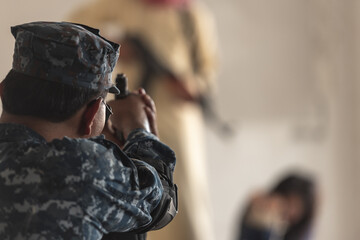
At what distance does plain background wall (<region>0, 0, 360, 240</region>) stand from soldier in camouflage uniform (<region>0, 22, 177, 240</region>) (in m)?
3.81

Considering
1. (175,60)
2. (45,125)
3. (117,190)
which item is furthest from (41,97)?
(175,60)

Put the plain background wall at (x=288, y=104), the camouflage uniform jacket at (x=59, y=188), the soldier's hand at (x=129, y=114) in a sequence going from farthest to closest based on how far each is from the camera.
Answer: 1. the plain background wall at (x=288, y=104)
2. the soldier's hand at (x=129, y=114)
3. the camouflage uniform jacket at (x=59, y=188)

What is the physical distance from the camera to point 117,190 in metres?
1.02

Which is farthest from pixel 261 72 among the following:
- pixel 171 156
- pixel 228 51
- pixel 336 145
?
pixel 171 156

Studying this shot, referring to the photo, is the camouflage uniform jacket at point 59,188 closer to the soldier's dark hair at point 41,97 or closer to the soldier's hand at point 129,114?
the soldier's dark hair at point 41,97

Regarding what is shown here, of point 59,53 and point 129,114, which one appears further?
point 129,114

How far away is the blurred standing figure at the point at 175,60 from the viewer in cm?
334

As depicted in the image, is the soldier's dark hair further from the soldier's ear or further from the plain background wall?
the plain background wall

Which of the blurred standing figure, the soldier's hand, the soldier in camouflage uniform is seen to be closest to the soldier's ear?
the soldier in camouflage uniform

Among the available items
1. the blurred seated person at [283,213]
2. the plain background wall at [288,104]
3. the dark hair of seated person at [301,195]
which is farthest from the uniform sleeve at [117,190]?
the plain background wall at [288,104]

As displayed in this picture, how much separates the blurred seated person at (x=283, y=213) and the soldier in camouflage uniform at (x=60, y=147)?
7.37 feet

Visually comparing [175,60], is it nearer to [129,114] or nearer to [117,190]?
[129,114]

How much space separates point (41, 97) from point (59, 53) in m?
0.06

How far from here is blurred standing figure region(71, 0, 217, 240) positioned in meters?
3.34
